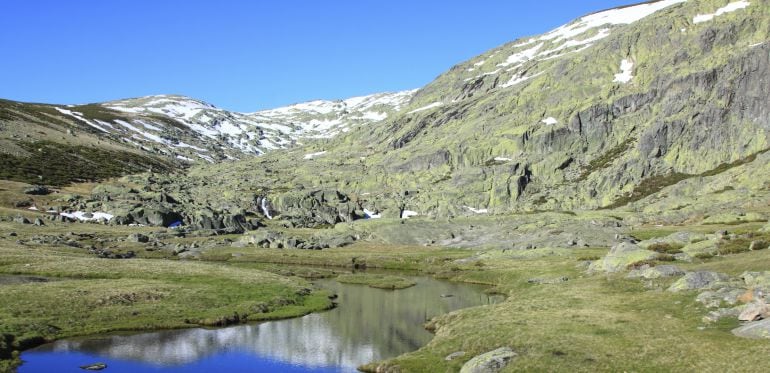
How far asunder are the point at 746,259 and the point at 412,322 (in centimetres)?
3864

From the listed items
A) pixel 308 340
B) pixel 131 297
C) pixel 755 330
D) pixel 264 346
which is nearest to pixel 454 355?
pixel 308 340

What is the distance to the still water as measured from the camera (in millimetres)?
50125

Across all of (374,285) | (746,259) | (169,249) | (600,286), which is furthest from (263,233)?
(746,259)

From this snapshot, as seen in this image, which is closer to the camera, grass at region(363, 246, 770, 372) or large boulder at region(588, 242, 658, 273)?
grass at region(363, 246, 770, 372)

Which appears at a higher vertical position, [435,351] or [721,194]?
[721,194]

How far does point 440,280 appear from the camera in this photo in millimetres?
108562

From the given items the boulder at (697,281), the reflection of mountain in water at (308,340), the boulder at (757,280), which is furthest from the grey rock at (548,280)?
the boulder at (757,280)

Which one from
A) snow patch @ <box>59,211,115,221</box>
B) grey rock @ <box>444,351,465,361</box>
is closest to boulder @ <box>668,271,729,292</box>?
grey rock @ <box>444,351,465,361</box>

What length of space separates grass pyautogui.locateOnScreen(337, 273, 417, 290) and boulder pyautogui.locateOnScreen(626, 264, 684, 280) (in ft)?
139

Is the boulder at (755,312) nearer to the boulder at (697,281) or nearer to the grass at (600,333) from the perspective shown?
the grass at (600,333)

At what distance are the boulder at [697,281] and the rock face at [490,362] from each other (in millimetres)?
22661

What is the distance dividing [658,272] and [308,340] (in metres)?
39.4

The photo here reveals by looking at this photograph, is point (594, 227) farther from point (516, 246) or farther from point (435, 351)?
point (435, 351)

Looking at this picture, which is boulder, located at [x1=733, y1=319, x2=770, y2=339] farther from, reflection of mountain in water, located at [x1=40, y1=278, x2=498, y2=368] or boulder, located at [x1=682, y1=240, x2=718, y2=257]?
boulder, located at [x1=682, y1=240, x2=718, y2=257]
